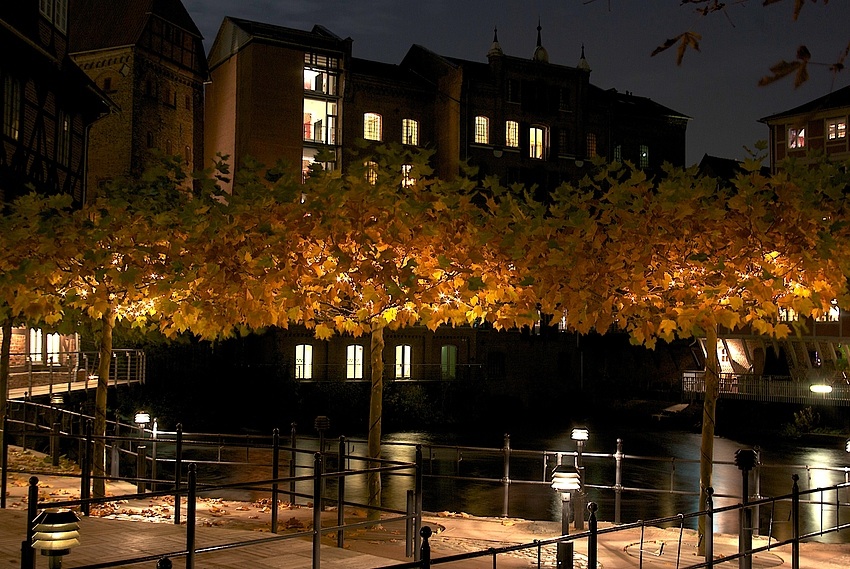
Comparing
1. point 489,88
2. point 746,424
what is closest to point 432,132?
point 489,88

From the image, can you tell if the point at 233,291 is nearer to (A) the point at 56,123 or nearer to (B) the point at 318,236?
(B) the point at 318,236

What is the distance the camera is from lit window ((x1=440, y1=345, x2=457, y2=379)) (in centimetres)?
5850

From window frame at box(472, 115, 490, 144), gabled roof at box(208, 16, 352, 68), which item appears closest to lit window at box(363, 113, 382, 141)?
gabled roof at box(208, 16, 352, 68)

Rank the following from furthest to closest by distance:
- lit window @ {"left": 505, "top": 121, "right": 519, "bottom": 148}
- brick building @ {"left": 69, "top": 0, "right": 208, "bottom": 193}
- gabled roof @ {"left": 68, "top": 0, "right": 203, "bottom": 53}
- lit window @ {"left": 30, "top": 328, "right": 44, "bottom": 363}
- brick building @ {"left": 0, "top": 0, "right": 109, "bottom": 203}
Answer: lit window @ {"left": 505, "top": 121, "right": 519, "bottom": 148} < gabled roof @ {"left": 68, "top": 0, "right": 203, "bottom": 53} < brick building @ {"left": 69, "top": 0, "right": 208, "bottom": 193} < lit window @ {"left": 30, "top": 328, "right": 44, "bottom": 363} < brick building @ {"left": 0, "top": 0, "right": 109, "bottom": 203}

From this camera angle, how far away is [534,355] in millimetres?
61531

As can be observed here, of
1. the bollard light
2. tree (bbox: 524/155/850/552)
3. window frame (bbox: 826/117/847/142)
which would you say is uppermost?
window frame (bbox: 826/117/847/142)

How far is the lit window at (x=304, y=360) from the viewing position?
54.5m

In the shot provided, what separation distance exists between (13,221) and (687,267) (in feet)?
34.3

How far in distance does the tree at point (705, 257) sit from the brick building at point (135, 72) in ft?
128

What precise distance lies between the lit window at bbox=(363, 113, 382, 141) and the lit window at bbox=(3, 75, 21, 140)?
94.0ft

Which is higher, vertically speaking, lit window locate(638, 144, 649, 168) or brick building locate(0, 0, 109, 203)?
lit window locate(638, 144, 649, 168)

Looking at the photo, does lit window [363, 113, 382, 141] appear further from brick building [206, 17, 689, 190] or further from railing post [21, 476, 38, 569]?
railing post [21, 476, 38, 569]

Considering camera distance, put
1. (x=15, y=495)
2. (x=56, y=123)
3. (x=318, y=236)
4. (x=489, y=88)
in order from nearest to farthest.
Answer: (x=318, y=236) < (x=15, y=495) < (x=56, y=123) < (x=489, y=88)

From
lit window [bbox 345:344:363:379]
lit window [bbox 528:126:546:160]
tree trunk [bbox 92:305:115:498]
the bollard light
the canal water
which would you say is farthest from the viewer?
lit window [bbox 528:126:546:160]
